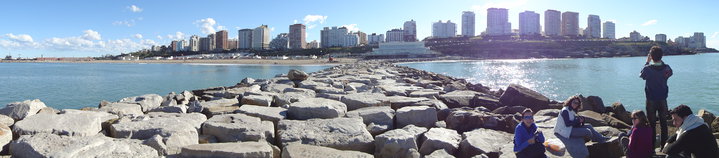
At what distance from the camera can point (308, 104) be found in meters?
7.56

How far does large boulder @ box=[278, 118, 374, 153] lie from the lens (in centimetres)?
563

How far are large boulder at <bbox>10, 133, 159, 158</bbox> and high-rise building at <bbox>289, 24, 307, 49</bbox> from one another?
→ 18147 centimetres

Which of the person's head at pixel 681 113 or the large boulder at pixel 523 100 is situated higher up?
the person's head at pixel 681 113

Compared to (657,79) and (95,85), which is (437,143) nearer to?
(657,79)

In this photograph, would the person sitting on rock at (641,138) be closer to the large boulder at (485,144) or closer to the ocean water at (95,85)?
the large boulder at (485,144)

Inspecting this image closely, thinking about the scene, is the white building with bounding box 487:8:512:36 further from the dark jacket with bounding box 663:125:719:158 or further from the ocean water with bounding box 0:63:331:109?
the dark jacket with bounding box 663:125:719:158

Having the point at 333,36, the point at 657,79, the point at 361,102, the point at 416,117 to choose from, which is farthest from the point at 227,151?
the point at 333,36

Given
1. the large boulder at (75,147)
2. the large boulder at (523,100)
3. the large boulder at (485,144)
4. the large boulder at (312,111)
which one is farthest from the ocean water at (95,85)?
the large boulder at (485,144)

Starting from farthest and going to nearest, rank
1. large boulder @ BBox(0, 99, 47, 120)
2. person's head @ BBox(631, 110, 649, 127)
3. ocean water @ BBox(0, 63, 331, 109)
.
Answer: ocean water @ BBox(0, 63, 331, 109) < large boulder @ BBox(0, 99, 47, 120) < person's head @ BBox(631, 110, 649, 127)

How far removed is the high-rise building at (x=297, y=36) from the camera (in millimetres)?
184875

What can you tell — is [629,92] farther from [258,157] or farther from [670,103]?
[258,157]

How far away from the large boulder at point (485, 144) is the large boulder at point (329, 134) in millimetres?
1250

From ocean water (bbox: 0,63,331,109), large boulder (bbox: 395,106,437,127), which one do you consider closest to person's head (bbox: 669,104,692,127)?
large boulder (bbox: 395,106,437,127)

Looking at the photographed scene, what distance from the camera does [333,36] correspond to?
193000mm
